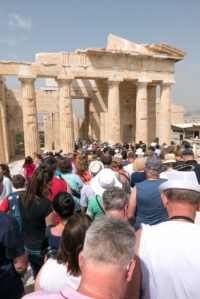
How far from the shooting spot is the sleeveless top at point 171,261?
149 centimetres

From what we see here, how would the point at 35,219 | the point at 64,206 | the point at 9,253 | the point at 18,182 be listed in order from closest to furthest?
the point at 9,253 → the point at 64,206 → the point at 35,219 → the point at 18,182

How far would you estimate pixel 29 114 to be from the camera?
14.1 meters

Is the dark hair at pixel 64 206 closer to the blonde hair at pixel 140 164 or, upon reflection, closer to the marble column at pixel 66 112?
the blonde hair at pixel 140 164

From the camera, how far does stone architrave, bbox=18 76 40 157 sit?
13836 mm

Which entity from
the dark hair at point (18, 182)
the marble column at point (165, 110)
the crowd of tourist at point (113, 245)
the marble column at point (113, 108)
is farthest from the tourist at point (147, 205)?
the marble column at point (165, 110)

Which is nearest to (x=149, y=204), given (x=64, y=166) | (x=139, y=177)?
(x=139, y=177)

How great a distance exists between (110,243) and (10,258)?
59.2 inches

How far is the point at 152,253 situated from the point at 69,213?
Answer: 1317 millimetres

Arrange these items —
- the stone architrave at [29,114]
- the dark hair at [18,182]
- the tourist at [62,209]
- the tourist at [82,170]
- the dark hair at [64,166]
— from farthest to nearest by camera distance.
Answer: the stone architrave at [29,114], the tourist at [82,170], the dark hair at [64,166], the dark hair at [18,182], the tourist at [62,209]

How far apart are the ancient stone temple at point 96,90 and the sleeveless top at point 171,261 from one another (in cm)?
1360

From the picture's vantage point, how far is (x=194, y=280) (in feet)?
4.86

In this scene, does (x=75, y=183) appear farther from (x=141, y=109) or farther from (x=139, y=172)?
(x=141, y=109)

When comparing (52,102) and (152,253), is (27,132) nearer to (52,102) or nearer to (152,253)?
(52,102)

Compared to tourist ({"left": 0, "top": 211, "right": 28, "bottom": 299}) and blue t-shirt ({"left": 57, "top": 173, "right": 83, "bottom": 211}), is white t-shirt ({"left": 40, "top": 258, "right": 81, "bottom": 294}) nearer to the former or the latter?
tourist ({"left": 0, "top": 211, "right": 28, "bottom": 299})
